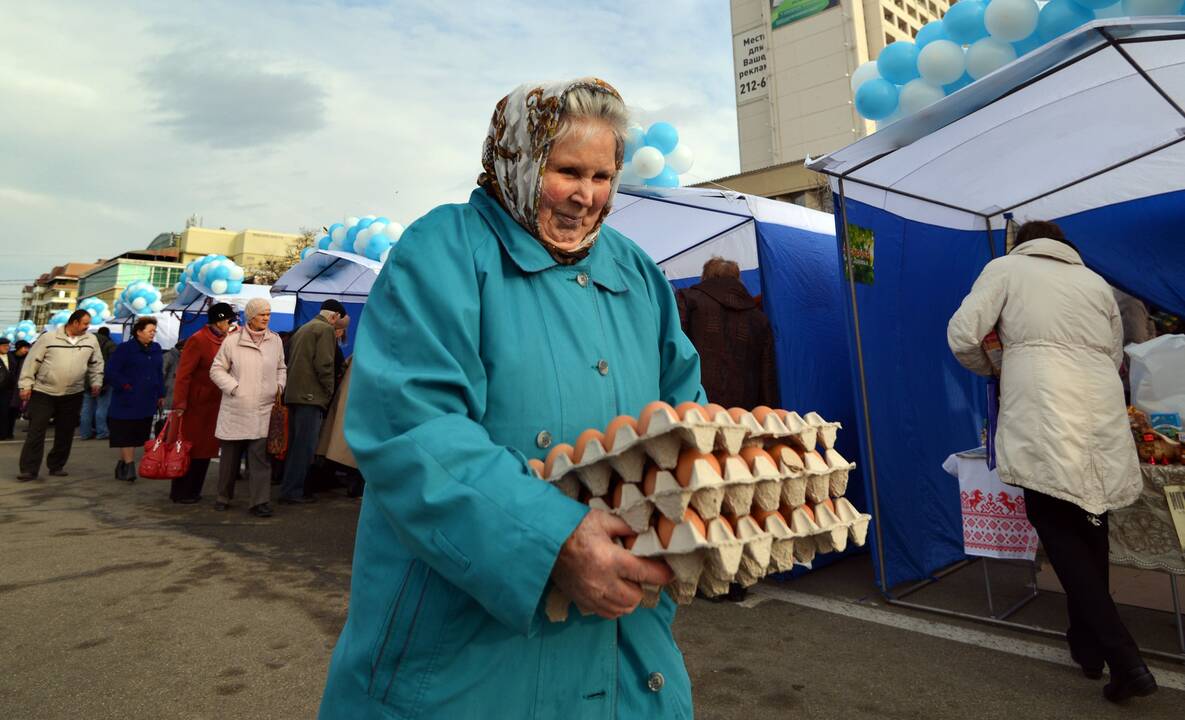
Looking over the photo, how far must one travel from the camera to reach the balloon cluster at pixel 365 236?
10.3 m

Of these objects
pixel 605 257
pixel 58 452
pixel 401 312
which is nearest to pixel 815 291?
pixel 605 257

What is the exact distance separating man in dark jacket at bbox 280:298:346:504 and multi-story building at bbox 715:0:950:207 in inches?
1617

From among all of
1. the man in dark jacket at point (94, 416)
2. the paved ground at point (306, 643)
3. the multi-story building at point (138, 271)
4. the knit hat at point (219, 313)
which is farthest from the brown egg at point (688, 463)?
the multi-story building at point (138, 271)

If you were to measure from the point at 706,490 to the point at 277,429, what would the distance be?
6460 millimetres

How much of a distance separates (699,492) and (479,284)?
51 centimetres

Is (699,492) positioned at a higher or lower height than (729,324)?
lower

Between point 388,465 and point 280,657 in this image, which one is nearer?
point 388,465

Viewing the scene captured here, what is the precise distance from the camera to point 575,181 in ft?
3.95

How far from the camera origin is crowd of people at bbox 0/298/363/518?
6133 millimetres

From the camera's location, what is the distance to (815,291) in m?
5.25

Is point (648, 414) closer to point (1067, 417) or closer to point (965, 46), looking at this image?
point (1067, 417)

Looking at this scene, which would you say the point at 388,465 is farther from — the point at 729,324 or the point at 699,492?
the point at 729,324

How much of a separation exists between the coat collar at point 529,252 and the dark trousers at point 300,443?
20.0ft

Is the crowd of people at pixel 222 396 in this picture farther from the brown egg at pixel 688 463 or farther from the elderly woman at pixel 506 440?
the brown egg at pixel 688 463
